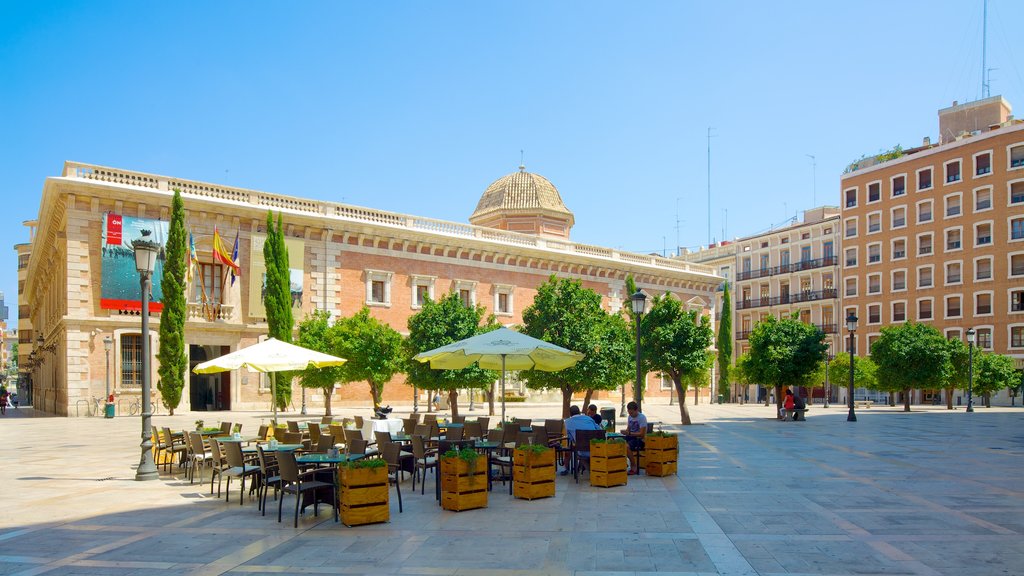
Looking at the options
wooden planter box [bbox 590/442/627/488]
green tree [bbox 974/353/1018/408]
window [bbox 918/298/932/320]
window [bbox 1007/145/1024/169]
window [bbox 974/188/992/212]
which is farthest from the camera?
window [bbox 918/298/932/320]

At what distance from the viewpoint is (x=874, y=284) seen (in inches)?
2298

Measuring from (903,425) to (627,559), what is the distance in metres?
23.2

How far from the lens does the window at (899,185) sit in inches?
2222

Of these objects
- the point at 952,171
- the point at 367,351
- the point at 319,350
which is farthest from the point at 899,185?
the point at 319,350

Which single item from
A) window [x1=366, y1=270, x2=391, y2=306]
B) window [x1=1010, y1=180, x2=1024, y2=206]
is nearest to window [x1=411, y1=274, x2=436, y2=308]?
window [x1=366, y1=270, x2=391, y2=306]

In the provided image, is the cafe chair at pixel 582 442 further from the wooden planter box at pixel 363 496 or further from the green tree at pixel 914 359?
the green tree at pixel 914 359

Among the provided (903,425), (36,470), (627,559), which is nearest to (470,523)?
(627,559)

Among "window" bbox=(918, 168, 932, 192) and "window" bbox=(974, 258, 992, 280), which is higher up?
"window" bbox=(918, 168, 932, 192)

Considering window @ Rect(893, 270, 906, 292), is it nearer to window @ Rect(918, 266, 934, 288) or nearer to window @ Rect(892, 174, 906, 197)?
window @ Rect(918, 266, 934, 288)

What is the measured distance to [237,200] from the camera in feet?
117

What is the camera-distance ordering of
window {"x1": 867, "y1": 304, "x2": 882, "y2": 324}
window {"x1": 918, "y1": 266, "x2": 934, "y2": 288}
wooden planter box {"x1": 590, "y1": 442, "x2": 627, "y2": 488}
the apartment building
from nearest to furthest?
wooden planter box {"x1": 590, "y1": 442, "x2": 627, "y2": 488} → the apartment building → window {"x1": 918, "y1": 266, "x2": 934, "y2": 288} → window {"x1": 867, "y1": 304, "x2": 882, "y2": 324}

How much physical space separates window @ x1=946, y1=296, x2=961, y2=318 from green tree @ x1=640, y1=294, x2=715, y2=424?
34.7 m

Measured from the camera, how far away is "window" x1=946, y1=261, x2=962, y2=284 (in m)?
52.7

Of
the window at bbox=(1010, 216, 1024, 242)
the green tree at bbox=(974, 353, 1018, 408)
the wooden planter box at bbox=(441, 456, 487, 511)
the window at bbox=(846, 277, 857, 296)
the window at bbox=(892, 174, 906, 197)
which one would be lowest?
the green tree at bbox=(974, 353, 1018, 408)
